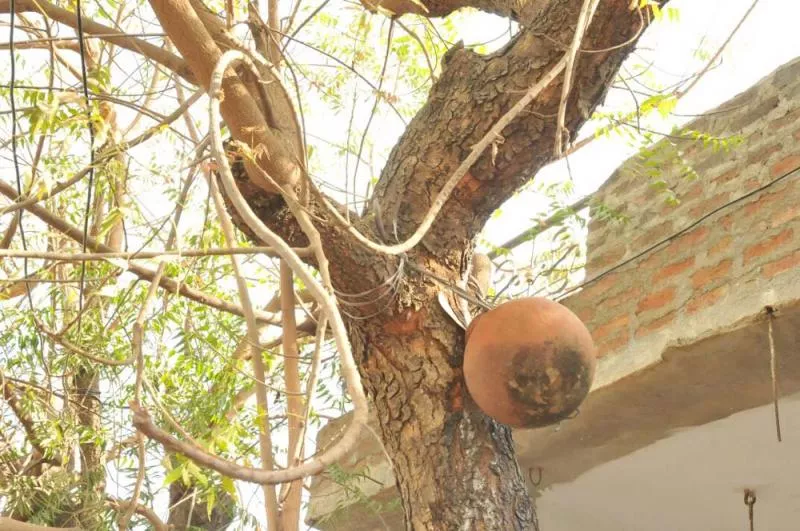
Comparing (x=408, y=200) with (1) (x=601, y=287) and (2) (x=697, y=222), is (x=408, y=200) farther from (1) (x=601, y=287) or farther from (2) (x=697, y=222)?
(1) (x=601, y=287)

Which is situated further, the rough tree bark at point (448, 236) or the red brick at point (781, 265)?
the red brick at point (781, 265)

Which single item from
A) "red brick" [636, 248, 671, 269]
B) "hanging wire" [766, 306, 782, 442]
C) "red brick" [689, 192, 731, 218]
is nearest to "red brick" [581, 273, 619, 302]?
"red brick" [636, 248, 671, 269]

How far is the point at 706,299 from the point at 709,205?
0.45 metres

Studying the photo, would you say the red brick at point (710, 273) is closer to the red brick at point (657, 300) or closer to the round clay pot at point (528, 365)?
the red brick at point (657, 300)

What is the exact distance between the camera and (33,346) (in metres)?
3.84

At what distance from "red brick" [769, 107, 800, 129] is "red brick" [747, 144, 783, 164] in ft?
0.27

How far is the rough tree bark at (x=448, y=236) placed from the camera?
244 cm

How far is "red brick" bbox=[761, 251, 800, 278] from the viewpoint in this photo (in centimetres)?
293

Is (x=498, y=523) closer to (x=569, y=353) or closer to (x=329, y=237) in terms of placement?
(x=569, y=353)

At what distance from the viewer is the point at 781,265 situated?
2.96 m

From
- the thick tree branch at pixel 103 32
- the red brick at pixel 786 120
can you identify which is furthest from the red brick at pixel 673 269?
the thick tree branch at pixel 103 32

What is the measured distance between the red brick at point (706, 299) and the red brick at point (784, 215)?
0.80 ft

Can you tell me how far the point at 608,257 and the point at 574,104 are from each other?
4.11ft

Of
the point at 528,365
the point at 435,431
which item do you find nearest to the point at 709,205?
the point at 528,365
